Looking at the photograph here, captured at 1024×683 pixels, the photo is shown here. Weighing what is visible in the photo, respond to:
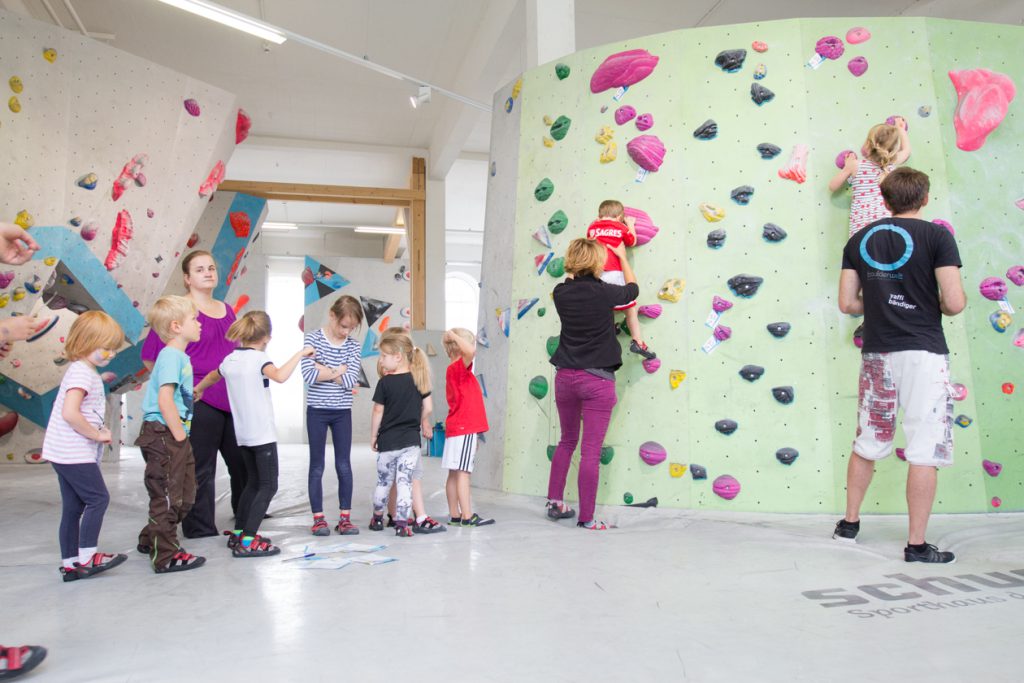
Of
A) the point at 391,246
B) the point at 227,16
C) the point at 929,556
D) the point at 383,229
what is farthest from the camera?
the point at 391,246

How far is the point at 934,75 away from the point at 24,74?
4.99 metres

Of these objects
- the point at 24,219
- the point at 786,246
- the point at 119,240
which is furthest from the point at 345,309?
the point at 119,240

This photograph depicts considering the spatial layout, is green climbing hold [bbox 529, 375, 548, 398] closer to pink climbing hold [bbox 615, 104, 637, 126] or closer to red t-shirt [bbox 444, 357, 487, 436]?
red t-shirt [bbox 444, 357, 487, 436]

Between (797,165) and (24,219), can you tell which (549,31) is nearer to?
(797,165)

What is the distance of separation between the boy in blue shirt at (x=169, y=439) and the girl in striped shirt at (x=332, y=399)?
620 mm

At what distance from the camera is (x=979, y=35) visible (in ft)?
12.7

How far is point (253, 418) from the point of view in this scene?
3.13m

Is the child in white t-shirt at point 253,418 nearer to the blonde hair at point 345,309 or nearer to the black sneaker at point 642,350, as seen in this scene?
the blonde hair at point 345,309

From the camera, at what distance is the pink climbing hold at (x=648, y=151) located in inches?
158

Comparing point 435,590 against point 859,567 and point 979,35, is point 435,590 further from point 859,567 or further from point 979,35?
point 979,35

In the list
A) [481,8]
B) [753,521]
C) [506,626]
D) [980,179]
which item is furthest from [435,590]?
[481,8]

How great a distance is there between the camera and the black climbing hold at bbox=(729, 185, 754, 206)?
3855mm

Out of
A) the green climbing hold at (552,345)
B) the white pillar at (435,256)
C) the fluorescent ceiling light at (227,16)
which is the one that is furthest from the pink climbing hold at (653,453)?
the white pillar at (435,256)

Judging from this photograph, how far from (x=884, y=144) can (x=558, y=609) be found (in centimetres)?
273
